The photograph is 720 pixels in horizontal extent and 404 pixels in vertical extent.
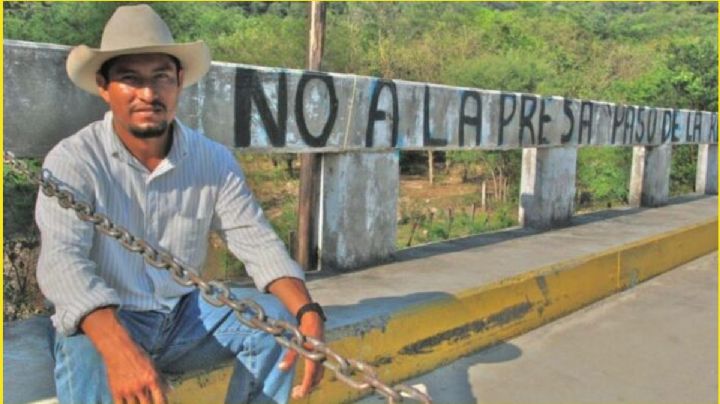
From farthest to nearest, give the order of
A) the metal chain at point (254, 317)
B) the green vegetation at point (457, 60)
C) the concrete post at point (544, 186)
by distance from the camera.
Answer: the green vegetation at point (457, 60) < the concrete post at point (544, 186) < the metal chain at point (254, 317)

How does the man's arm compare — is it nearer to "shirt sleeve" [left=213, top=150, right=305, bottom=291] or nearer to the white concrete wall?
"shirt sleeve" [left=213, top=150, right=305, bottom=291]

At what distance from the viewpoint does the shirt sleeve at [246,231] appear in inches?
113

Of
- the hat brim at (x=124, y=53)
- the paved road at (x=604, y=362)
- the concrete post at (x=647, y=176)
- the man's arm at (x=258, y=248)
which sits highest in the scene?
the hat brim at (x=124, y=53)

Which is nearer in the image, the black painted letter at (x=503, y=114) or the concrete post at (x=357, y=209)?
the concrete post at (x=357, y=209)

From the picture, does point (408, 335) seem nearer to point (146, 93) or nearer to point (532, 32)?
point (146, 93)

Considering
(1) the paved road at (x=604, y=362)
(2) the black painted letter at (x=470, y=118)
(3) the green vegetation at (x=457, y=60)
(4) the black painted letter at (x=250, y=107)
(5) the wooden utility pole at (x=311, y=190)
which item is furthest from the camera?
(3) the green vegetation at (x=457, y=60)

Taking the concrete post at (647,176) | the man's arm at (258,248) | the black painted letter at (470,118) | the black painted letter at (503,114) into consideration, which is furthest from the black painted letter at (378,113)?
the concrete post at (647,176)

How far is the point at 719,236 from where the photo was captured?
9.57 metres

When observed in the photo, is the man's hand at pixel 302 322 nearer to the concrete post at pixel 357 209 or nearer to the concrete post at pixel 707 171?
the concrete post at pixel 357 209

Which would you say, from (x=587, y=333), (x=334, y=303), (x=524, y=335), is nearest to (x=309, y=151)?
(x=334, y=303)

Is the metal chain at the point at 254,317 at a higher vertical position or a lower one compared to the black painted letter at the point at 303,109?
lower

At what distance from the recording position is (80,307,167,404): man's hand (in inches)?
89.3

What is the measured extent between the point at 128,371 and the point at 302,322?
0.65 meters

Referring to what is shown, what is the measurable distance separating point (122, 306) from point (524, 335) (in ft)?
12.3
